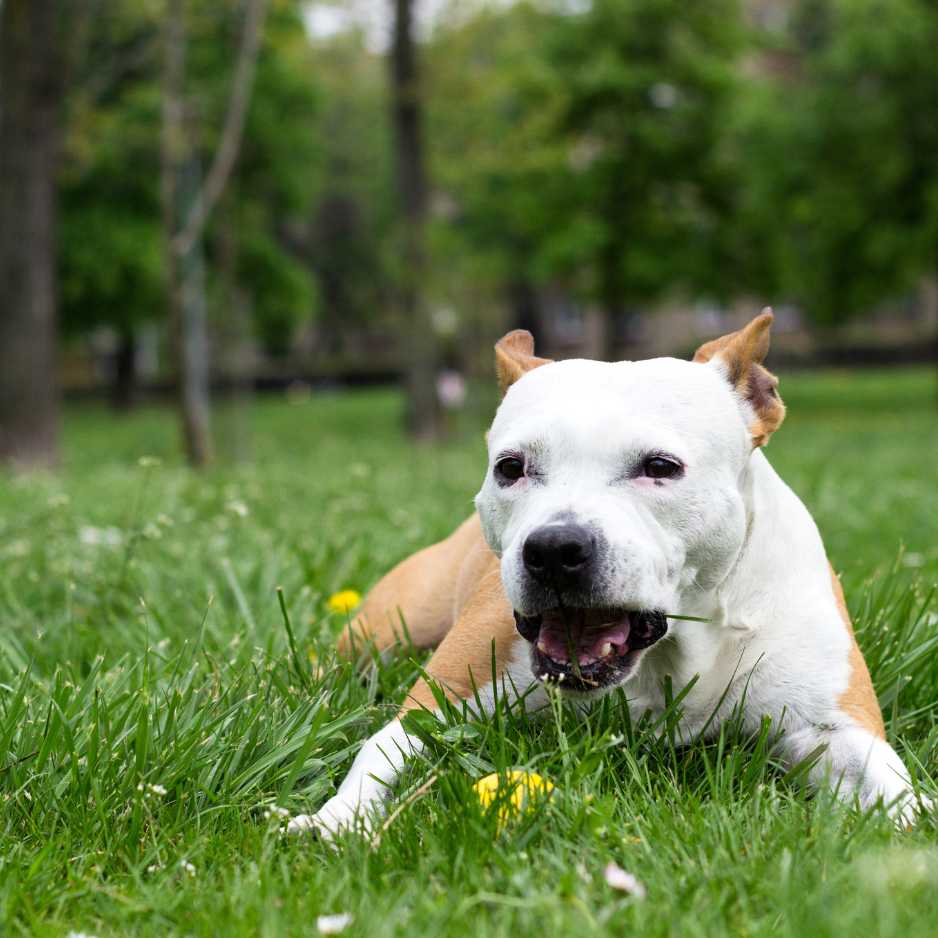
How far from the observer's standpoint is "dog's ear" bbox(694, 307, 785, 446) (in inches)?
119

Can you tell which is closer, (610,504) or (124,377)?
(610,504)

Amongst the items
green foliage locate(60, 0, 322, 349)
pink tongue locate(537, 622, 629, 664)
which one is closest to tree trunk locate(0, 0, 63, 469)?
green foliage locate(60, 0, 322, 349)

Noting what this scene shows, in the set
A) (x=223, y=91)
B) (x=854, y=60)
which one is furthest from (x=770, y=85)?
(x=223, y=91)

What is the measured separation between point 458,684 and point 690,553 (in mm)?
716

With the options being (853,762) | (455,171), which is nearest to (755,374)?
(853,762)

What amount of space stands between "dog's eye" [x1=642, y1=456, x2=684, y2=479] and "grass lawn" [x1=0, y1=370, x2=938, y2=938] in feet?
1.92

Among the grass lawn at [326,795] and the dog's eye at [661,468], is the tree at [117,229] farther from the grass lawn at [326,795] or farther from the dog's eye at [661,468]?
the dog's eye at [661,468]

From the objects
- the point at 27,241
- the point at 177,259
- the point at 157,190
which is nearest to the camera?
the point at 177,259

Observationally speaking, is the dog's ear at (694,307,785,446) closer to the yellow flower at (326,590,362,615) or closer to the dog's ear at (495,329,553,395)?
the dog's ear at (495,329,553,395)

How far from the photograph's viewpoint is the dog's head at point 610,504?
2562 mm

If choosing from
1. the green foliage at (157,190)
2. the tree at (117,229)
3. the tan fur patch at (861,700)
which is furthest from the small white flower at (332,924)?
the tree at (117,229)

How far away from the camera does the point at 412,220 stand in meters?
18.1

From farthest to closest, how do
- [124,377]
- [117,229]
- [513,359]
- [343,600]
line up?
1. [124,377]
2. [117,229]
3. [343,600]
4. [513,359]

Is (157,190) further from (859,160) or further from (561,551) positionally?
(561,551)
